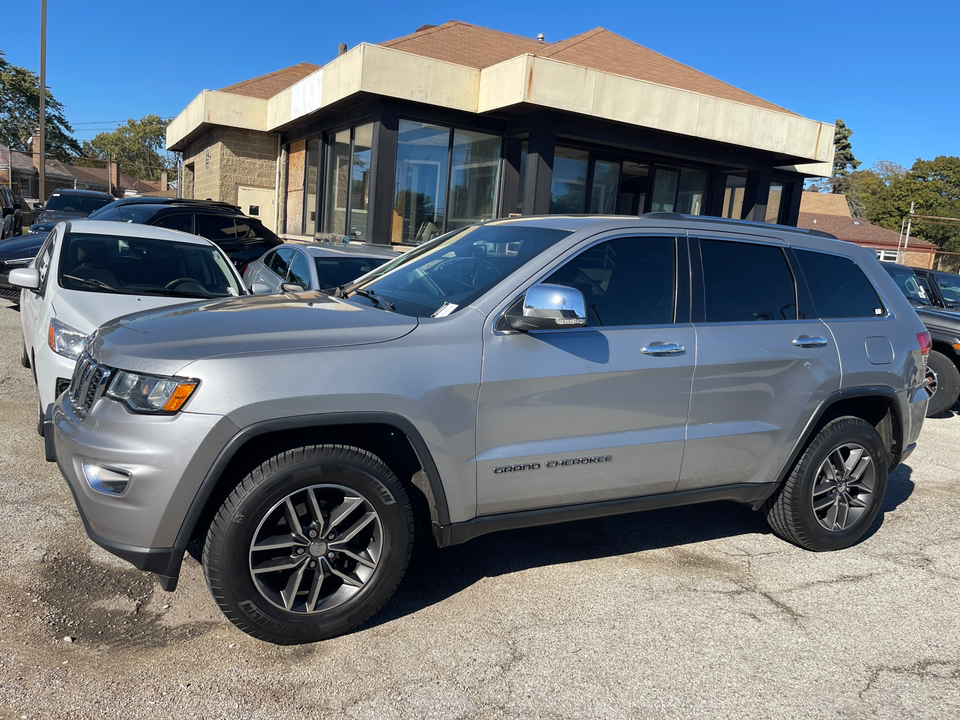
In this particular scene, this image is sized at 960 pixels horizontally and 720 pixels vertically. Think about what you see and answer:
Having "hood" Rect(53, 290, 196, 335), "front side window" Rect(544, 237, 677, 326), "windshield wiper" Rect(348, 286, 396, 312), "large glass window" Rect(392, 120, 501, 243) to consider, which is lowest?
"hood" Rect(53, 290, 196, 335)

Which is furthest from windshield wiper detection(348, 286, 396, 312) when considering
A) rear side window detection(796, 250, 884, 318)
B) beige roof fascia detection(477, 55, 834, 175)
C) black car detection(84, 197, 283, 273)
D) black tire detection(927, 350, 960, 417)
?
beige roof fascia detection(477, 55, 834, 175)

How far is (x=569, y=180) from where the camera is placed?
1636cm

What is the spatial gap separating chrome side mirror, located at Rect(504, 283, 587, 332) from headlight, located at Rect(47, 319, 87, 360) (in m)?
3.19

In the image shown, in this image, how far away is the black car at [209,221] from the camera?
1103 cm

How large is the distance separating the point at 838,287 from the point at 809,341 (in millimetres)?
554

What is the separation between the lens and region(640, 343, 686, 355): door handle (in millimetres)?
3646

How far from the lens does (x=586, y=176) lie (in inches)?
650

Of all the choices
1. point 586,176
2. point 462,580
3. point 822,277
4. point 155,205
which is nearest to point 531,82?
point 586,176

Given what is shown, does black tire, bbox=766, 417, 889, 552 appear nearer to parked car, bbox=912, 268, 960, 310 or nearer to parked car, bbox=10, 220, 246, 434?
parked car, bbox=10, 220, 246, 434

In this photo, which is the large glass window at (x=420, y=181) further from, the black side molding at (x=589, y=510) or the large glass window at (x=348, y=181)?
the black side molding at (x=589, y=510)

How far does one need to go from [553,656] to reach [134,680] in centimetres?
164

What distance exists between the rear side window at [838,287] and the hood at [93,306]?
397 cm

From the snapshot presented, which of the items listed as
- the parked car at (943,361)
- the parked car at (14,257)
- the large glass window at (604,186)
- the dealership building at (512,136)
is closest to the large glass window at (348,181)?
the dealership building at (512,136)

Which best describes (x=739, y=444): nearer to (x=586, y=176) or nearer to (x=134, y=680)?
(x=134, y=680)
